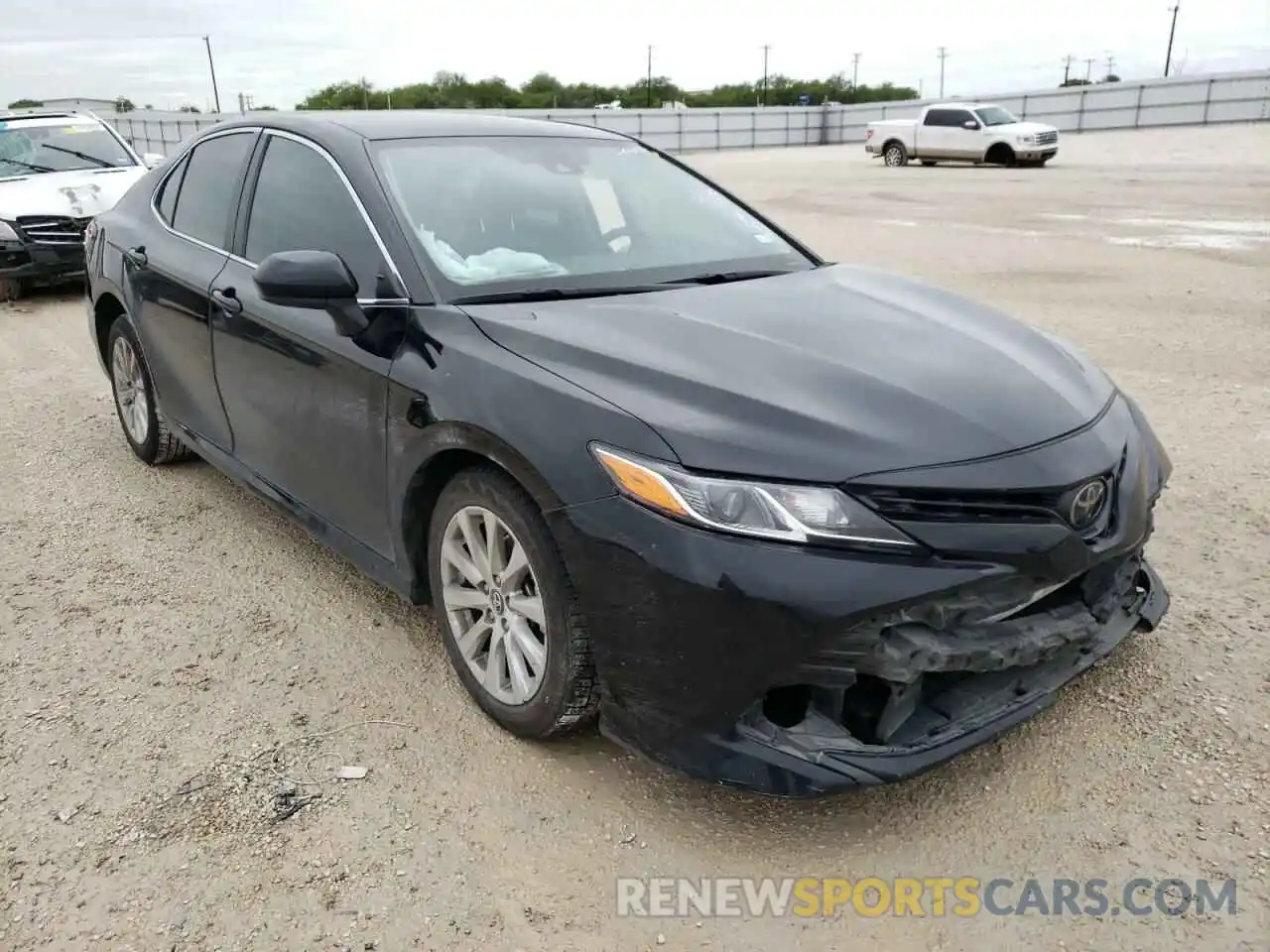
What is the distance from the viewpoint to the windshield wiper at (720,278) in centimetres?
321

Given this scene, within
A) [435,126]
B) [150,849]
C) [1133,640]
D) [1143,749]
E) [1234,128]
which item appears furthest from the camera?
[1234,128]

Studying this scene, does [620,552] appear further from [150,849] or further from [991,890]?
[150,849]

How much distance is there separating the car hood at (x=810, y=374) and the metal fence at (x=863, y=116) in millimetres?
33567

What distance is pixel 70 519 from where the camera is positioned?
4.45m

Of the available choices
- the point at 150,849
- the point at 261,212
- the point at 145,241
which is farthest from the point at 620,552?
the point at 145,241

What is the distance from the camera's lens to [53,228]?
9.38m

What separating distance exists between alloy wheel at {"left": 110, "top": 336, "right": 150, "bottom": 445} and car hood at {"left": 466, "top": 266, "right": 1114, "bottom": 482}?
111 inches

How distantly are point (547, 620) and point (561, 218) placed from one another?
1479 mm

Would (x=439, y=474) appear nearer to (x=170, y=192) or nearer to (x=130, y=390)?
(x=170, y=192)

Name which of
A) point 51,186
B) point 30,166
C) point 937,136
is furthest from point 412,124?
point 937,136

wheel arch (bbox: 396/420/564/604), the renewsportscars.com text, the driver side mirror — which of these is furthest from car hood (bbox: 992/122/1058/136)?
the renewsportscars.com text

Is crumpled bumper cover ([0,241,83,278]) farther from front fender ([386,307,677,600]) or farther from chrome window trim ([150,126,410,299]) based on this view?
front fender ([386,307,677,600])

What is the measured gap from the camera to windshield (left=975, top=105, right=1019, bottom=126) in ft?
88.5

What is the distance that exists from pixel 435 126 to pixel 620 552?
2014mm
